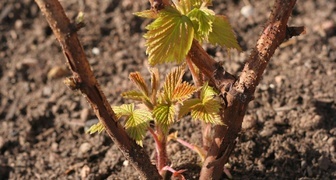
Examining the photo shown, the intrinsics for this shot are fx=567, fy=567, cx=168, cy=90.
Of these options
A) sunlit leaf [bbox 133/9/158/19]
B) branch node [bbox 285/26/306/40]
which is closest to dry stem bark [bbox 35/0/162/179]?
sunlit leaf [bbox 133/9/158/19]

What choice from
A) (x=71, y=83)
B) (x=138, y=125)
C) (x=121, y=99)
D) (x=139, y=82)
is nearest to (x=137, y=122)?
(x=138, y=125)

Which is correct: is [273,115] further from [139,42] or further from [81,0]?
[81,0]

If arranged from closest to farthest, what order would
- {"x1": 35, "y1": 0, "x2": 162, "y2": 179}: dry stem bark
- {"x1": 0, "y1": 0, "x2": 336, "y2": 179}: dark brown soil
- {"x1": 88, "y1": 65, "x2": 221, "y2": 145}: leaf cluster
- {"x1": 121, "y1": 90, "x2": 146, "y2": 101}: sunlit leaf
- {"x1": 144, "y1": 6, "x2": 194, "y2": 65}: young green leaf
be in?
{"x1": 35, "y1": 0, "x2": 162, "y2": 179}: dry stem bark → {"x1": 144, "y1": 6, "x2": 194, "y2": 65}: young green leaf → {"x1": 88, "y1": 65, "x2": 221, "y2": 145}: leaf cluster → {"x1": 121, "y1": 90, "x2": 146, "y2": 101}: sunlit leaf → {"x1": 0, "y1": 0, "x2": 336, "y2": 179}: dark brown soil

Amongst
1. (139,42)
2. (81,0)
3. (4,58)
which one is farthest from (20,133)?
(81,0)

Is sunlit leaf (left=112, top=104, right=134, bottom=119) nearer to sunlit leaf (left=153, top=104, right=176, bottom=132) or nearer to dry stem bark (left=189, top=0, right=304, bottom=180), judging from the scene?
sunlit leaf (left=153, top=104, right=176, bottom=132)

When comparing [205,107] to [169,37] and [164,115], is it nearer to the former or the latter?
[164,115]

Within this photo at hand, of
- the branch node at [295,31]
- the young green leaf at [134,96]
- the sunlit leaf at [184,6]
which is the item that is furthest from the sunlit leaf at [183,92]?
the branch node at [295,31]

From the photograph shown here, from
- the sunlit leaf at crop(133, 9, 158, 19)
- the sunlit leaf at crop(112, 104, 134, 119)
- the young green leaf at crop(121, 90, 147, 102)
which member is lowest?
the sunlit leaf at crop(112, 104, 134, 119)
